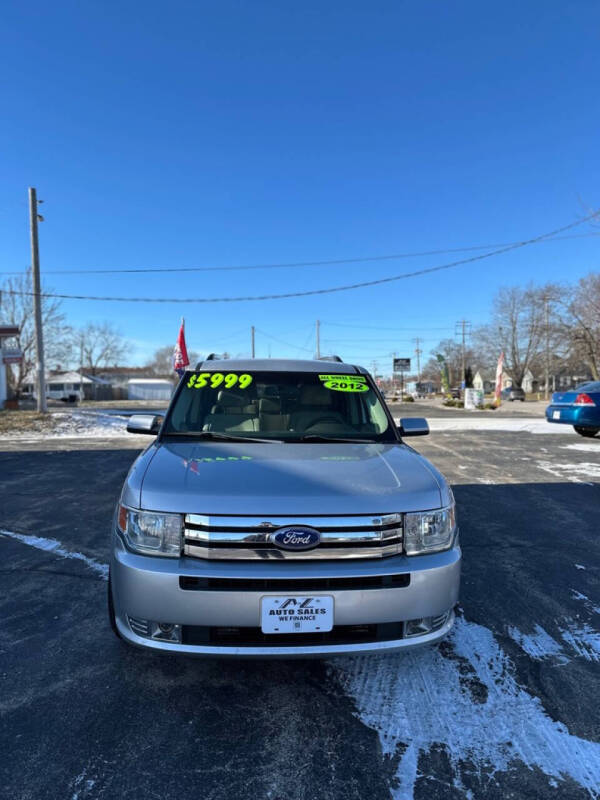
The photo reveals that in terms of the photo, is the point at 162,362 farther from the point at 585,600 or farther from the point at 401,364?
the point at 585,600

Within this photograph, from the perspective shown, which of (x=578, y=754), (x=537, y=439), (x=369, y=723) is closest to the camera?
(x=578, y=754)

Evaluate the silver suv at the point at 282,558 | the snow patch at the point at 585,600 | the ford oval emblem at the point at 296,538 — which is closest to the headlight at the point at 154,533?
the silver suv at the point at 282,558

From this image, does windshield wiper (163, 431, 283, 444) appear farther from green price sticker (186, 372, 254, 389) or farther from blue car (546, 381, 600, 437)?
blue car (546, 381, 600, 437)

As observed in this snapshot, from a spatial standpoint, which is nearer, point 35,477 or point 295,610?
point 295,610

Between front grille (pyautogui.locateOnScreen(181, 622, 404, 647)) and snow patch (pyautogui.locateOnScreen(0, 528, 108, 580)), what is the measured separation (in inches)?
77.3

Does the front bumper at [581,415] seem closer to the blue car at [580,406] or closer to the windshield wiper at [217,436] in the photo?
the blue car at [580,406]

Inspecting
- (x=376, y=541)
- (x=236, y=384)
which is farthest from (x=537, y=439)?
(x=376, y=541)

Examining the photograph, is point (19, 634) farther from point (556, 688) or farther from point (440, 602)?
point (556, 688)

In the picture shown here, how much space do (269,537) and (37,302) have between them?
A: 800 inches

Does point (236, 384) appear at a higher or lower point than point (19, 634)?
higher

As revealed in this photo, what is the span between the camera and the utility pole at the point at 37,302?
61.5ft

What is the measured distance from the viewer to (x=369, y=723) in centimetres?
215

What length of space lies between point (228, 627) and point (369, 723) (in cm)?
79

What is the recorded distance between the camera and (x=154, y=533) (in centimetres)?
223
